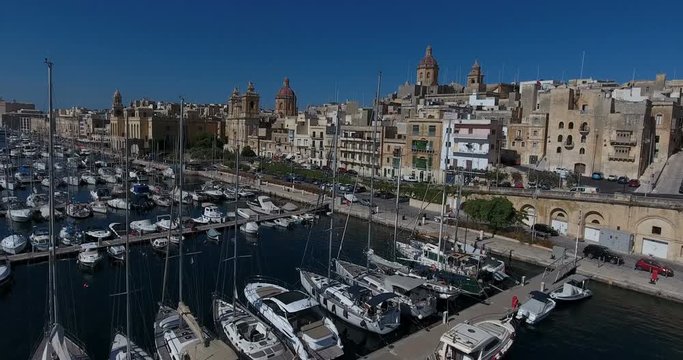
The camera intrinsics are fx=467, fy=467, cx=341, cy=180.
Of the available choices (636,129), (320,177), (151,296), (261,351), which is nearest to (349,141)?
(320,177)

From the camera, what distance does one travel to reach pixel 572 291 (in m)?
25.5

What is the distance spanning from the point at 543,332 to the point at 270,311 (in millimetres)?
12845

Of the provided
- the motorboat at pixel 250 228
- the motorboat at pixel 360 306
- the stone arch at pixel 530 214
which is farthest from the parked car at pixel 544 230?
the motorboat at pixel 250 228

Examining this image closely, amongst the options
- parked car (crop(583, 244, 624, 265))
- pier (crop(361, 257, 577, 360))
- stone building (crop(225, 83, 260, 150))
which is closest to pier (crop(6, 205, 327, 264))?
pier (crop(361, 257, 577, 360))

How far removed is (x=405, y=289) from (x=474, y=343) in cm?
576

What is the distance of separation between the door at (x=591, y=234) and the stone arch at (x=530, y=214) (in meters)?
4.06

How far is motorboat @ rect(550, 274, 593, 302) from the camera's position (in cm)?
2525

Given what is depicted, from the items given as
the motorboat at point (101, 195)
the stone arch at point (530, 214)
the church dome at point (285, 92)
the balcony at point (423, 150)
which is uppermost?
the church dome at point (285, 92)

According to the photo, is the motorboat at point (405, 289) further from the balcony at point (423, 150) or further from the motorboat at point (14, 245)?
the balcony at point (423, 150)

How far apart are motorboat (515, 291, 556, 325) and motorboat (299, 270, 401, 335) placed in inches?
246

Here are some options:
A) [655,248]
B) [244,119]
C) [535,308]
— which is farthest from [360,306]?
[244,119]

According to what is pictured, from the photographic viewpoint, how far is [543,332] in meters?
22.1

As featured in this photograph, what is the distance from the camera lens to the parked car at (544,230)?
37375 millimetres

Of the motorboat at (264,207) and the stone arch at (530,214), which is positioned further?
the motorboat at (264,207)
